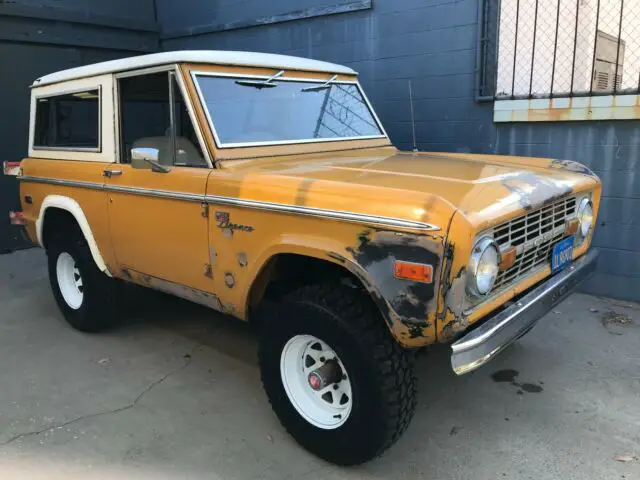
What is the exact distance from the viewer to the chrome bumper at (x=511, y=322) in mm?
2209

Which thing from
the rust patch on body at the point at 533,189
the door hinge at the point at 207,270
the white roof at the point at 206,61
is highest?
the white roof at the point at 206,61

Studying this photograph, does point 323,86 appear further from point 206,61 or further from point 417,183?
point 417,183

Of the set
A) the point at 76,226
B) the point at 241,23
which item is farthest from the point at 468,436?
the point at 241,23

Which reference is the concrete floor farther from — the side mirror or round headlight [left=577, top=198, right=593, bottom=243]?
the side mirror

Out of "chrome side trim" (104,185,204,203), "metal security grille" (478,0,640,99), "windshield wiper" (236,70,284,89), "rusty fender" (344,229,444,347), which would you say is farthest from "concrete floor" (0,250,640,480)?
"metal security grille" (478,0,640,99)

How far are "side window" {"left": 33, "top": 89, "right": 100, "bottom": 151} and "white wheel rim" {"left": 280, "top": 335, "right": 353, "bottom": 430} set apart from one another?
6.82 feet

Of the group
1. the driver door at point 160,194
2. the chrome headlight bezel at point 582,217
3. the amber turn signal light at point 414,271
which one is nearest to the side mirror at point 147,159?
the driver door at point 160,194

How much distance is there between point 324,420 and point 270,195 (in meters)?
1.13

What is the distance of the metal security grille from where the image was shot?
4.94 metres

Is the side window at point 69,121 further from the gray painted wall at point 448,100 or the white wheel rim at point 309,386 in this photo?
the gray painted wall at point 448,100

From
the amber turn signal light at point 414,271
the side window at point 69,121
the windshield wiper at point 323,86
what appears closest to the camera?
the amber turn signal light at point 414,271

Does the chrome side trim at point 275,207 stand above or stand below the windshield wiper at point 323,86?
below

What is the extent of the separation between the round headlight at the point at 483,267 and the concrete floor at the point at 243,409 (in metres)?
0.99

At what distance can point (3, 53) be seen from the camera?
21.6ft
